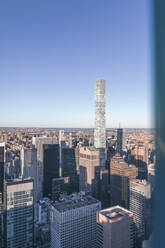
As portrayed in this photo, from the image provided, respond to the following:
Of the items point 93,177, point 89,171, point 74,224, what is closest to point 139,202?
point 74,224

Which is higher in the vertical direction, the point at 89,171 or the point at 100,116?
the point at 100,116

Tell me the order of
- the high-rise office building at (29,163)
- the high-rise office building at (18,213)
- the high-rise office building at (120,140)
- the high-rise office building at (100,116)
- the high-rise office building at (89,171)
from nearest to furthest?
the high-rise office building at (18,213) < the high-rise office building at (89,171) < the high-rise office building at (29,163) < the high-rise office building at (120,140) < the high-rise office building at (100,116)

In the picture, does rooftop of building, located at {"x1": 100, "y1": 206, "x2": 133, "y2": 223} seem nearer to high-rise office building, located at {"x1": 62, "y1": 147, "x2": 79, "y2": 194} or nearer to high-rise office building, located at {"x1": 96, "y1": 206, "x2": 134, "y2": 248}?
high-rise office building, located at {"x1": 96, "y1": 206, "x2": 134, "y2": 248}

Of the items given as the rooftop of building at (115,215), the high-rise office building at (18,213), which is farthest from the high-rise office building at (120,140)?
the high-rise office building at (18,213)

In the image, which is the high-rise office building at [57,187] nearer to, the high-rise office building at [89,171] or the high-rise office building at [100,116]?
the high-rise office building at [89,171]

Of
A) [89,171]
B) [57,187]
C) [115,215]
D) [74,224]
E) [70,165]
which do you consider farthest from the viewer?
[70,165]

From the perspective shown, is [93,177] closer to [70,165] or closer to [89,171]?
[89,171]

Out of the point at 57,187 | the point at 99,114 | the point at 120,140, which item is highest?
the point at 99,114
